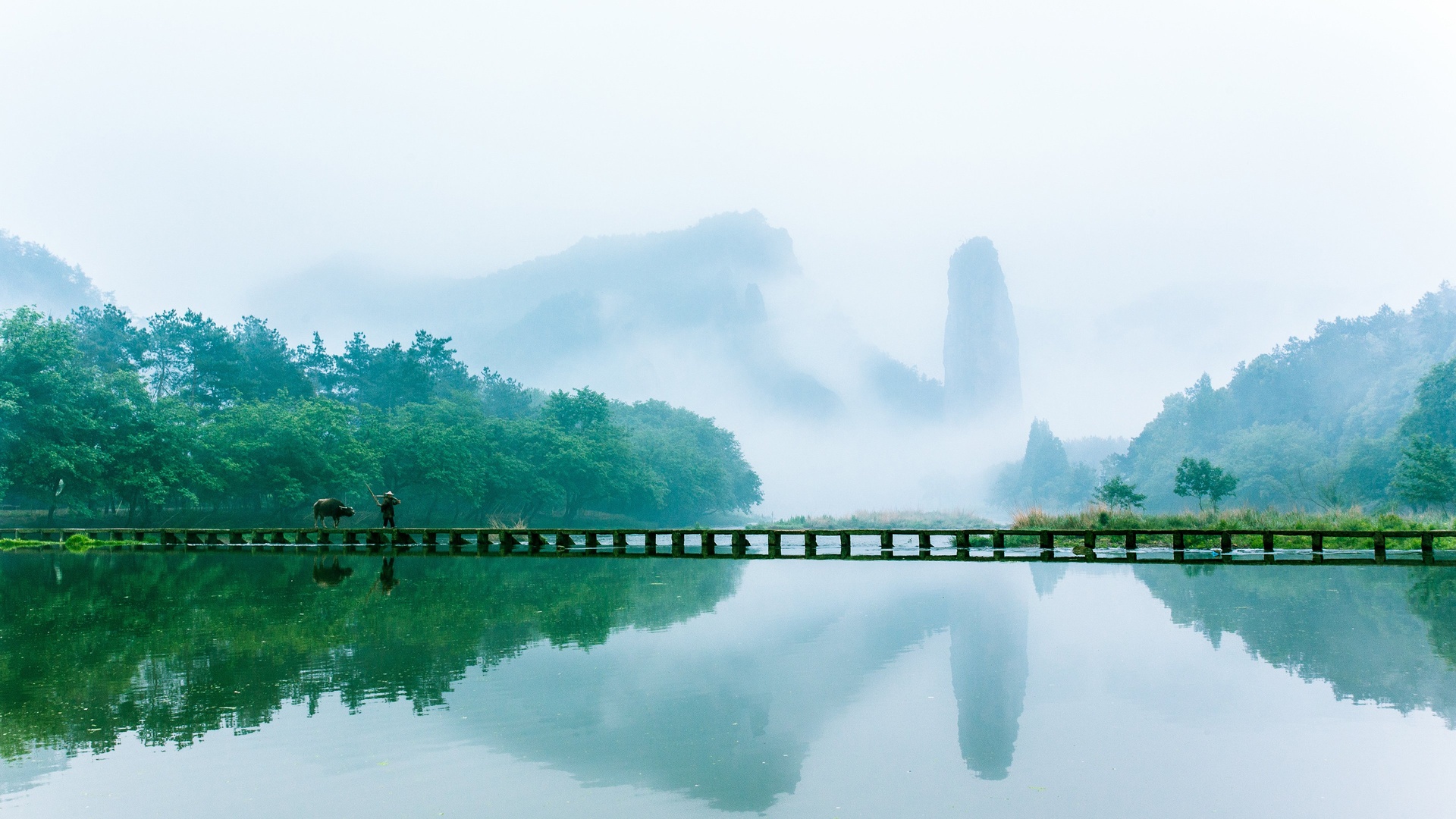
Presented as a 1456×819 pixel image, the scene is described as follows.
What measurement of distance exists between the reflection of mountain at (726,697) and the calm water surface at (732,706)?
5cm

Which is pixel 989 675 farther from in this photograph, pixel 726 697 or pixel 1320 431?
pixel 1320 431

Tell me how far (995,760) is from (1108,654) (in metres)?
5.53

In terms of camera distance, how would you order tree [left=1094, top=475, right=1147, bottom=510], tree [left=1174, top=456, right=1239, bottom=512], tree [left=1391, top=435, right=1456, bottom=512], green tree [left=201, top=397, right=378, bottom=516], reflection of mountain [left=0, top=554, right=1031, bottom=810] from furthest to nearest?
1. green tree [left=201, top=397, right=378, bottom=516]
2. tree [left=1391, top=435, right=1456, bottom=512]
3. tree [left=1174, top=456, right=1239, bottom=512]
4. tree [left=1094, top=475, right=1147, bottom=510]
5. reflection of mountain [left=0, top=554, right=1031, bottom=810]

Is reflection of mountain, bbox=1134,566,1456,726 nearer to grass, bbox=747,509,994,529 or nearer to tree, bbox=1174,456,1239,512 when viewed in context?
tree, bbox=1174,456,1239,512

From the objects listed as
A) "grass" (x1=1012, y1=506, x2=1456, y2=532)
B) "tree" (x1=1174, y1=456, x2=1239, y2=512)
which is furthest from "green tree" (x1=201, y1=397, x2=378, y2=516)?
"tree" (x1=1174, y1=456, x2=1239, y2=512)

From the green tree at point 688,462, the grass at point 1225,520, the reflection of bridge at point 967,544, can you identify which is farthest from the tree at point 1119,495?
the green tree at point 688,462

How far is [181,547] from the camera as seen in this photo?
37.2m

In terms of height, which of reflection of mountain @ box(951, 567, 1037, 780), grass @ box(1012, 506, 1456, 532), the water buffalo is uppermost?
the water buffalo

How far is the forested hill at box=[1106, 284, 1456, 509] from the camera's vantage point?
69.5 meters

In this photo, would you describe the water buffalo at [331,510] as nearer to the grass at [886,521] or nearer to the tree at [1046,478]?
the grass at [886,521]

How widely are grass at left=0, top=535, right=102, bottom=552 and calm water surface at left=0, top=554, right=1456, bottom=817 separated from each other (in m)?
22.9

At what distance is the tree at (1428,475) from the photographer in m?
47.3

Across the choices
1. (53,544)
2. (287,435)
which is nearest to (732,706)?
(53,544)

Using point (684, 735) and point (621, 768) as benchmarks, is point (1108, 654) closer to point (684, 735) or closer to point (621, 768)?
point (684, 735)
